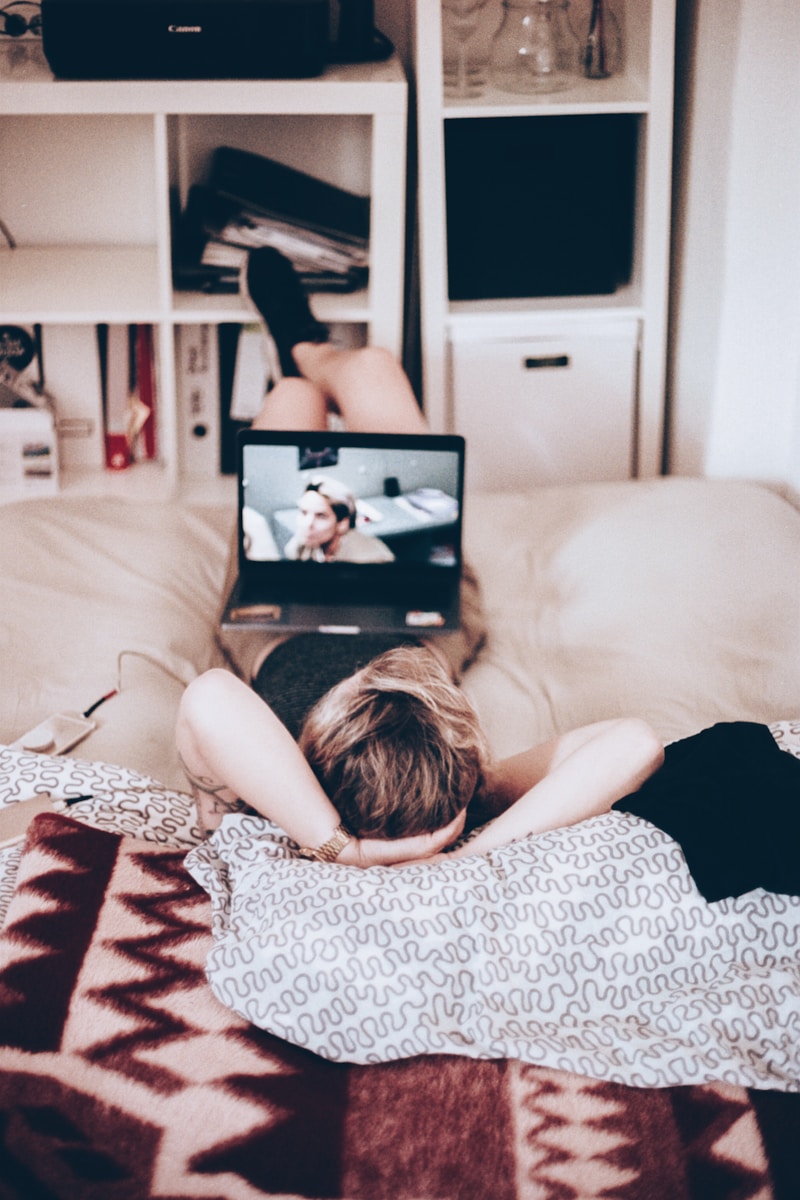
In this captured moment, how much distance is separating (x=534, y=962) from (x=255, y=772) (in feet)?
1.11

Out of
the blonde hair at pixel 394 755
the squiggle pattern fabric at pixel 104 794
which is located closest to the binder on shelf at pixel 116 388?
the squiggle pattern fabric at pixel 104 794

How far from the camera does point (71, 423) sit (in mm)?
2463

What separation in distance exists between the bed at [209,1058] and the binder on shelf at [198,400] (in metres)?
0.87

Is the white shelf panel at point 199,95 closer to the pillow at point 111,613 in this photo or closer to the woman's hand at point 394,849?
the pillow at point 111,613

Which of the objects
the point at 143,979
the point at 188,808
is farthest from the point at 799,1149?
the point at 188,808

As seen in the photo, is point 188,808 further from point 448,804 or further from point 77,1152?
point 77,1152

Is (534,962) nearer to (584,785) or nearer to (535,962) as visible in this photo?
(535,962)

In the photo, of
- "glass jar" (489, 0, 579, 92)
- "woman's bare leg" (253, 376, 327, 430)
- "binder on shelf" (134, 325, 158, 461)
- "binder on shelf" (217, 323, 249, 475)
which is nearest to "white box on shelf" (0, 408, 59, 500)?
"binder on shelf" (134, 325, 158, 461)

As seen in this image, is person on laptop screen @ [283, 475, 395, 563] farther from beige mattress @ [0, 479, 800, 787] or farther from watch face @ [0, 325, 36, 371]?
watch face @ [0, 325, 36, 371]

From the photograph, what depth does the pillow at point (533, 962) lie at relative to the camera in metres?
0.94

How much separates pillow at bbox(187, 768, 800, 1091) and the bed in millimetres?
23

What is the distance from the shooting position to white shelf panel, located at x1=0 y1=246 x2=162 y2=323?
2234 mm

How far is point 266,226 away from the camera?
2.30 meters

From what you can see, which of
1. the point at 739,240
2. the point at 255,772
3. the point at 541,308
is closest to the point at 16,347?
the point at 541,308
